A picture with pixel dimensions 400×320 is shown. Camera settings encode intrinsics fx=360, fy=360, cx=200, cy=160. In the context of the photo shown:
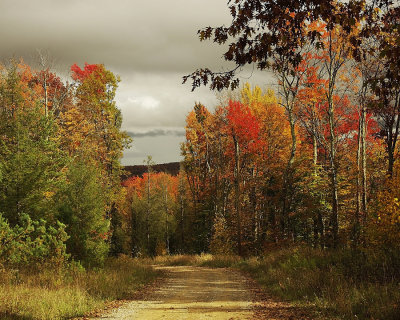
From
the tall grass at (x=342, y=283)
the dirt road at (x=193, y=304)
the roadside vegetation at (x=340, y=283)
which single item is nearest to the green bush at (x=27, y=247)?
the dirt road at (x=193, y=304)

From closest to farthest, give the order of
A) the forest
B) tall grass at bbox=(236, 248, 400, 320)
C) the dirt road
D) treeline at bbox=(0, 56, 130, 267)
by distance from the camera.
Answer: the forest, tall grass at bbox=(236, 248, 400, 320), the dirt road, treeline at bbox=(0, 56, 130, 267)

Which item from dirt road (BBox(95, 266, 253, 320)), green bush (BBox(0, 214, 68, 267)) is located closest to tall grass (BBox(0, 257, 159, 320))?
green bush (BBox(0, 214, 68, 267))

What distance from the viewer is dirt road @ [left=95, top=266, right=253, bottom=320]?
854cm

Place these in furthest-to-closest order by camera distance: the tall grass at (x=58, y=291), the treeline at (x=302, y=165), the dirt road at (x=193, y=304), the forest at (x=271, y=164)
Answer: the treeline at (x=302, y=165), the dirt road at (x=193, y=304), the tall grass at (x=58, y=291), the forest at (x=271, y=164)

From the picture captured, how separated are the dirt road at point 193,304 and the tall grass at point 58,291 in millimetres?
926

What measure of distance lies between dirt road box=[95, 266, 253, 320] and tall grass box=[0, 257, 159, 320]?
93cm

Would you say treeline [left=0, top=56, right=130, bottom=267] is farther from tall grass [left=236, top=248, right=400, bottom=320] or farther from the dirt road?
tall grass [left=236, top=248, right=400, bottom=320]

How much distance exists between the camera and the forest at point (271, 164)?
5.42 meters

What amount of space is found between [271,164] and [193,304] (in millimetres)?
21673

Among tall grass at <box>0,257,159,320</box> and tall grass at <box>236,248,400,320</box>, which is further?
tall grass at <box>0,257,159,320</box>

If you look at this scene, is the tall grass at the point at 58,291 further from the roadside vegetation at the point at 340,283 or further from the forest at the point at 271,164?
the roadside vegetation at the point at 340,283

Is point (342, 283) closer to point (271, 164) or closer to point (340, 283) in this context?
point (340, 283)

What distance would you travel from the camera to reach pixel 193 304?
9.95 metres

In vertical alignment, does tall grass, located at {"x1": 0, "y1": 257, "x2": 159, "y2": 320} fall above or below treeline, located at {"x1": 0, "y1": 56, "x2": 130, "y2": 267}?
below
